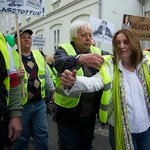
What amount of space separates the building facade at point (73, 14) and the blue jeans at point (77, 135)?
85.7 inches

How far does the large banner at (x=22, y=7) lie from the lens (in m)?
2.39

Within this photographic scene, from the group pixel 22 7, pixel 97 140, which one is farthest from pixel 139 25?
pixel 97 140

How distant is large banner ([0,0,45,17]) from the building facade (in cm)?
160

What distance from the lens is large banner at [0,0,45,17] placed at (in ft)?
7.84

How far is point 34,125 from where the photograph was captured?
7.79ft

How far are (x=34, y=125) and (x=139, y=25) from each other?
273 cm

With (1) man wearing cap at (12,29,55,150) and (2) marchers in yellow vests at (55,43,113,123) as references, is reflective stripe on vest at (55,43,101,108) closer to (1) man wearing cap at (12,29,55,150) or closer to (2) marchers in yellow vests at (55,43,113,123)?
(2) marchers in yellow vests at (55,43,113,123)

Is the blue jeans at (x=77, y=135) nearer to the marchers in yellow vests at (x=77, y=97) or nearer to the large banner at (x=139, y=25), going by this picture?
the marchers in yellow vests at (x=77, y=97)

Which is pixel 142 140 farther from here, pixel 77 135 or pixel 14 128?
pixel 14 128

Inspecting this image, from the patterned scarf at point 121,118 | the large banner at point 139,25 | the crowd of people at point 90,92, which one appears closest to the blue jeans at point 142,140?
the crowd of people at point 90,92

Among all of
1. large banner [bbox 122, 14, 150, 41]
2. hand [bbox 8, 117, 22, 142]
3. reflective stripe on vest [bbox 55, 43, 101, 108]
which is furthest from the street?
large banner [bbox 122, 14, 150, 41]

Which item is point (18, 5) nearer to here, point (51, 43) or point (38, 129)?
point (38, 129)

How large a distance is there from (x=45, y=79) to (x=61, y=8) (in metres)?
8.67

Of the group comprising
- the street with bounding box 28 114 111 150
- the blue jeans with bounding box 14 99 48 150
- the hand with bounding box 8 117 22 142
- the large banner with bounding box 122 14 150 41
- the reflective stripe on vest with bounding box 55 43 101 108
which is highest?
the large banner with bounding box 122 14 150 41
